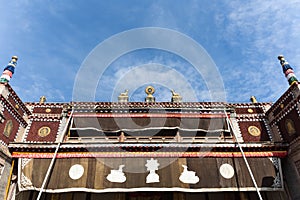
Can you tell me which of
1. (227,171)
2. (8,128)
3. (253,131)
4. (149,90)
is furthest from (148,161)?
(8,128)

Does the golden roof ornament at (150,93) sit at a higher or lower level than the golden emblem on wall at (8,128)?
higher

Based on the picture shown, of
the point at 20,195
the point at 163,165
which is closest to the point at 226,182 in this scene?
the point at 163,165

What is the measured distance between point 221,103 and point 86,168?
11454 millimetres

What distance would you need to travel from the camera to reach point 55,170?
512 inches

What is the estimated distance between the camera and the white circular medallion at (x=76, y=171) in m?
12.8

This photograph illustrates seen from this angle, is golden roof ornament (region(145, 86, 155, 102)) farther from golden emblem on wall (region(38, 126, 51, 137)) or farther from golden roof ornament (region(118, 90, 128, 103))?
golden emblem on wall (region(38, 126, 51, 137))

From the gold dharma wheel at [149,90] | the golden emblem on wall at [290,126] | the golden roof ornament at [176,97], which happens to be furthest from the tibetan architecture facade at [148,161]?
the gold dharma wheel at [149,90]

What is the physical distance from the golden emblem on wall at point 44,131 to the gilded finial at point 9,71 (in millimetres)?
4316

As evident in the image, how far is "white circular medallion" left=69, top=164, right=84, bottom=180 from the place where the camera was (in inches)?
503

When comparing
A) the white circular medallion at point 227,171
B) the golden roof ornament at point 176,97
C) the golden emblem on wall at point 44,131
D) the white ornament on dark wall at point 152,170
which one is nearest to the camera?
the white ornament on dark wall at point 152,170

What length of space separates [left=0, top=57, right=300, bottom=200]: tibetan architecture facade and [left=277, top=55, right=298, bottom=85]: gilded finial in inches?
54.3

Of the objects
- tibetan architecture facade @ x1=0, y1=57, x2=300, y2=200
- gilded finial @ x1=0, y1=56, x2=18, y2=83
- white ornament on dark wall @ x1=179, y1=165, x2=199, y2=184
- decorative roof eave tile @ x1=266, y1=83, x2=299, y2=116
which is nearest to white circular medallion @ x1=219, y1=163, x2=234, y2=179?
tibetan architecture facade @ x1=0, y1=57, x2=300, y2=200

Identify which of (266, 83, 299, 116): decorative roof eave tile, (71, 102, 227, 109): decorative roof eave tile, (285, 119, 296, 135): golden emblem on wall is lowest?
(285, 119, 296, 135): golden emblem on wall

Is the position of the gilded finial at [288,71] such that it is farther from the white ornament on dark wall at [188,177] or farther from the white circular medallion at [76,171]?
the white circular medallion at [76,171]
